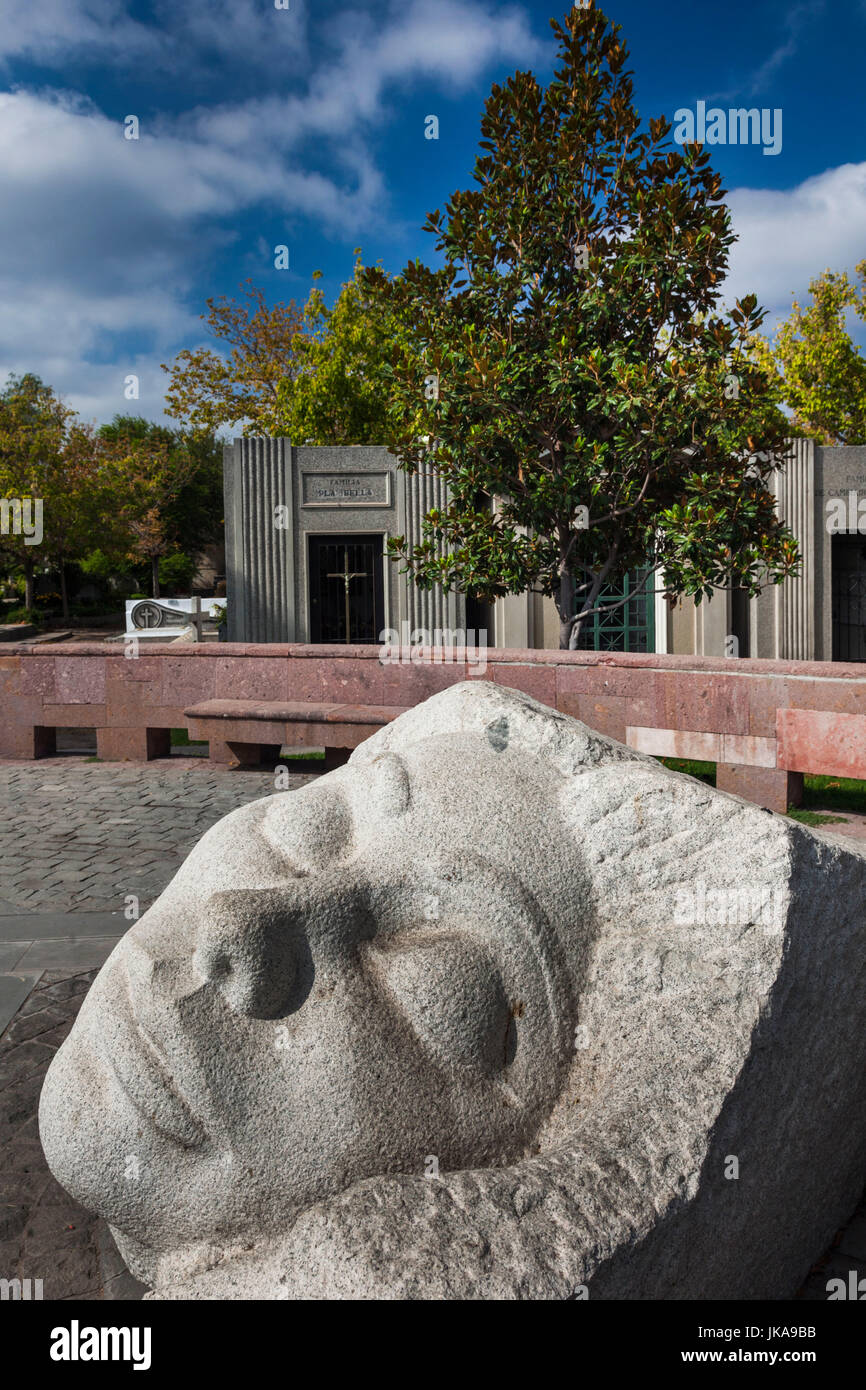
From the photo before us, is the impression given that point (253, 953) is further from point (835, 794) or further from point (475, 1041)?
point (835, 794)

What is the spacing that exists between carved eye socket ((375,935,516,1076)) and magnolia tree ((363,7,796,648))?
6.47 m

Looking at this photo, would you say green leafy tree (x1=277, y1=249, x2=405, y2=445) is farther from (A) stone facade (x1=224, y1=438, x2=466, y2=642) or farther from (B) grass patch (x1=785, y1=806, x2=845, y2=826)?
(B) grass patch (x1=785, y1=806, x2=845, y2=826)

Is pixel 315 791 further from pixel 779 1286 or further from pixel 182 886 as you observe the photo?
pixel 779 1286

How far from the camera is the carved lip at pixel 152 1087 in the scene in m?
1.76

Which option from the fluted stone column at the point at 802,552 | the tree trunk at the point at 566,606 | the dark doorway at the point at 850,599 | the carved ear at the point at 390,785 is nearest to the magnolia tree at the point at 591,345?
the tree trunk at the point at 566,606

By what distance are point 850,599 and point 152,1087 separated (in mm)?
17763

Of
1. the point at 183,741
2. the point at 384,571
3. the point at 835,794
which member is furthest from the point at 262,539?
the point at 835,794

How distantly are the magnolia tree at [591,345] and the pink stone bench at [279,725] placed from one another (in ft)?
6.63

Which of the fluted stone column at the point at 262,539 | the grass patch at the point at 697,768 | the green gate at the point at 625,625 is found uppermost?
the fluted stone column at the point at 262,539

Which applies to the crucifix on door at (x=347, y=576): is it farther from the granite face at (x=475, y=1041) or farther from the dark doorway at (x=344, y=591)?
the granite face at (x=475, y=1041)

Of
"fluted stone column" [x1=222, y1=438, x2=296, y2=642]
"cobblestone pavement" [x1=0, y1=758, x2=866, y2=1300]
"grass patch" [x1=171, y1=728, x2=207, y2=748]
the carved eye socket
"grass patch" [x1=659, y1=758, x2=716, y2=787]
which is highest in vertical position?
"fluted stone column" [x1=222, y1=438, x2=296, y2=642]

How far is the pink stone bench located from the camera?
797cm

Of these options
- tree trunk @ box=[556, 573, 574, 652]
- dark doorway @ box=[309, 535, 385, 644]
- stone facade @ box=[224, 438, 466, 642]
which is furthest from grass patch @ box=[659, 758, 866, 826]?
stone facade @ box=[224, 438, 466, 642]

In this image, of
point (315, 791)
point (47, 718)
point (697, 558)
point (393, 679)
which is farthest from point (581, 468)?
point (315, 791)
